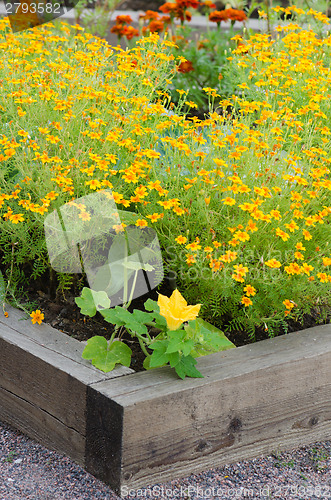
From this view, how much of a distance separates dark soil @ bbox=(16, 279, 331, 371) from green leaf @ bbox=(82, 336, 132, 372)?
15 cm

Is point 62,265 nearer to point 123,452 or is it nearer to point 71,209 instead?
point 71,209

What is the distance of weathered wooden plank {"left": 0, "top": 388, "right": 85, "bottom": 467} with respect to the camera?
1.73 m

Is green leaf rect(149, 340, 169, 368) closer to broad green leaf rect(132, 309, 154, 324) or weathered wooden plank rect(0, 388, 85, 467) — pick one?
broad green leaf rect(132, 309, 154, 324)

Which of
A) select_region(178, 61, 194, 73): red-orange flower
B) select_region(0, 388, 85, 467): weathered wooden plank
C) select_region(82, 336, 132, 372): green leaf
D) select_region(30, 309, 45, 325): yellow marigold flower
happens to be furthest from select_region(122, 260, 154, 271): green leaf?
select_region(178, 61, 194, 73): red-orange flower

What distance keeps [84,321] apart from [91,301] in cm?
25

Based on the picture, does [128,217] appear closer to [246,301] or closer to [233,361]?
[246,301]

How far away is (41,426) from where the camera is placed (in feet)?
6.07

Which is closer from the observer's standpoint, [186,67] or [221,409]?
[221,409]

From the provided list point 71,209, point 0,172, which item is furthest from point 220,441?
point 0,172

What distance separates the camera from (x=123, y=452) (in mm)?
1580

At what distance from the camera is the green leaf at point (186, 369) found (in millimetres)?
1683

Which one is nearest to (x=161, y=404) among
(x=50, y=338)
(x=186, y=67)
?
(x=50, y=338)

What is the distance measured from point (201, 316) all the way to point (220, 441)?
0.47 metres

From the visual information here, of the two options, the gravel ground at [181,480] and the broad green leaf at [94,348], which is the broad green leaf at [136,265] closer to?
the broad green leaf at [94,348]
